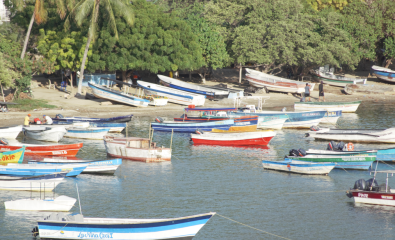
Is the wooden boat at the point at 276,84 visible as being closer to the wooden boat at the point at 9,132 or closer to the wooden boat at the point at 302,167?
the wooden boat at the point at 302,167

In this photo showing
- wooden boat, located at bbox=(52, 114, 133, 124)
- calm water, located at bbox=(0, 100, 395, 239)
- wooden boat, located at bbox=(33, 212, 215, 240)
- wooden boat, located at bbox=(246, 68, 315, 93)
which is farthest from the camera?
wooden boat, located at bbox=(246, 68, 315, 93)

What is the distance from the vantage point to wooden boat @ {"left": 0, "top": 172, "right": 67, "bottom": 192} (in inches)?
838

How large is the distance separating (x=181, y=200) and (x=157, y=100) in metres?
25.9

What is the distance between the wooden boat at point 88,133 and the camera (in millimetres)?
34219

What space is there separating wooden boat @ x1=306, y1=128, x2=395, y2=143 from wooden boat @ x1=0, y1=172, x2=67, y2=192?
781 inches

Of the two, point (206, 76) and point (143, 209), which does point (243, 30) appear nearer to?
point (206, 76)

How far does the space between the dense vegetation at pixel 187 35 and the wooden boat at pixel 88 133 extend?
937 centimetres

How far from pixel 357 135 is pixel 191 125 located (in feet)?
43.0

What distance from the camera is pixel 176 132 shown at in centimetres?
3809

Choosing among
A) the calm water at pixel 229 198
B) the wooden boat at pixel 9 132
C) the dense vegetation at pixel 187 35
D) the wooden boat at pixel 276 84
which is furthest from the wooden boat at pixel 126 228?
the wooden boat at pixel 276 84

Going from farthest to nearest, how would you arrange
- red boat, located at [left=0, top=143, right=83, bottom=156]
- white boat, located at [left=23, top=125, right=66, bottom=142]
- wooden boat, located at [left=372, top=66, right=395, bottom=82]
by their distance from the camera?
wooden boat, located at [left=372, top=66, right=395, bottom=82] < white boat, located at [left=23, top=125, right=66, bottom=142] < red boat, located at [left=0, top=143, right=83, bottom=156]

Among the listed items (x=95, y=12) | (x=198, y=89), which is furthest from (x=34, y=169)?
(x=198, y=89)

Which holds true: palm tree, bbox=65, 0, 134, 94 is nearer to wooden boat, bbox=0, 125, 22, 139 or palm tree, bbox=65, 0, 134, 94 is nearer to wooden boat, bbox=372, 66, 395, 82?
wooden boat, bbox=0, 125, 22, 139

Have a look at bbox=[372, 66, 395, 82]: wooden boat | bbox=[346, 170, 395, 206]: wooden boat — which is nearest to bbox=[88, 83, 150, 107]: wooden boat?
bbox=[346, 170, 395, 206]: wooden boat
